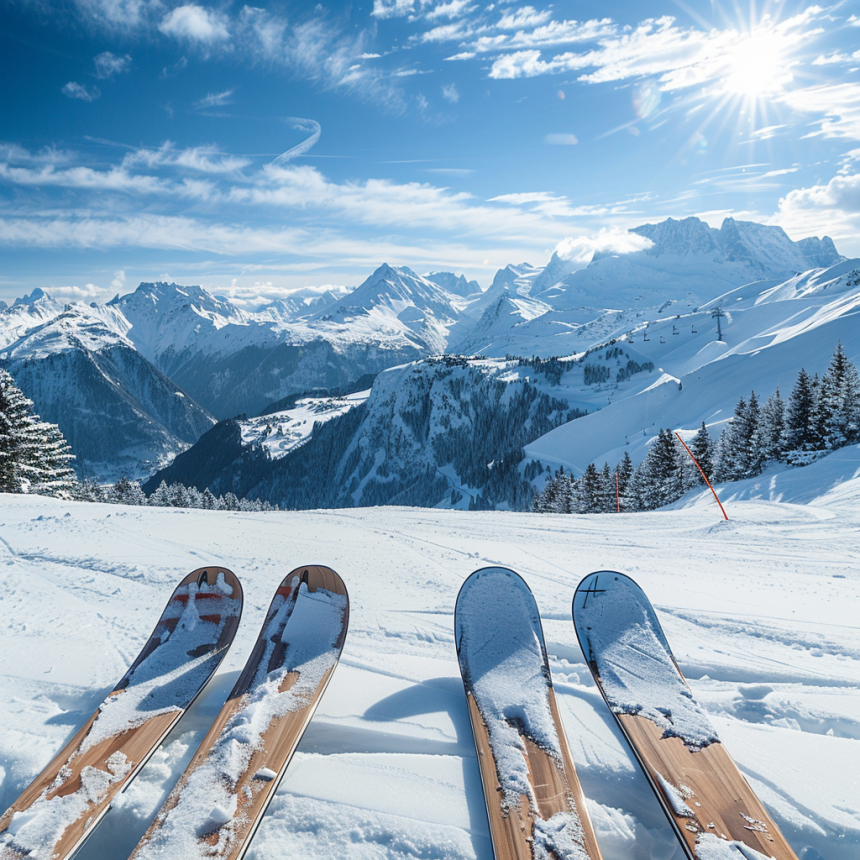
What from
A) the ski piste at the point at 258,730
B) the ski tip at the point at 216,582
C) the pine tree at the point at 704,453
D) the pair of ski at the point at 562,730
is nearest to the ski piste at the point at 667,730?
the pair of ski at the point at 562,730

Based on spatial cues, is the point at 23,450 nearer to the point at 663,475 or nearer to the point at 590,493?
the point at 590,493

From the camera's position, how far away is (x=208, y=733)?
3.48 metres

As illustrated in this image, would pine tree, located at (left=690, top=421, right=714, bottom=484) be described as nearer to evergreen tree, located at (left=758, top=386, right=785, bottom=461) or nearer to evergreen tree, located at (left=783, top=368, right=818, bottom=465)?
evergreen tree, located at (left=758, top=386, right=785, bottom=461)

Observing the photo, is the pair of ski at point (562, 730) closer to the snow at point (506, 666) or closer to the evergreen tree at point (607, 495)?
the snow at point (506, 666)

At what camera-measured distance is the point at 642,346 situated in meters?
152

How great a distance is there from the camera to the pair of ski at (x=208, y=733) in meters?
2.65

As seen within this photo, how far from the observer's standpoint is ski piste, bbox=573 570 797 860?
8.78 feet

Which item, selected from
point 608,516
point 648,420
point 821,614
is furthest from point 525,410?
point 821,614

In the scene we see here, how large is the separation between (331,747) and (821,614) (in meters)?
6.40

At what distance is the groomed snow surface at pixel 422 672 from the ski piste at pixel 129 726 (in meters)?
0.17

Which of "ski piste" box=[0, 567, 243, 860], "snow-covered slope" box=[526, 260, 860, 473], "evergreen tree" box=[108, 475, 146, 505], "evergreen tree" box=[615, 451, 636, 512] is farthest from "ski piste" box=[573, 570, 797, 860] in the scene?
"evergreen tree" box=[108, 475, 146, 505]

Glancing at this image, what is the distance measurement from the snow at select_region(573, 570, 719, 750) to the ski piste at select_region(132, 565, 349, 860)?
2.58 meters

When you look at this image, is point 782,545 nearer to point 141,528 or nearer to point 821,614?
point 821,614

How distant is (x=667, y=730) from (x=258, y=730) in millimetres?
3173
